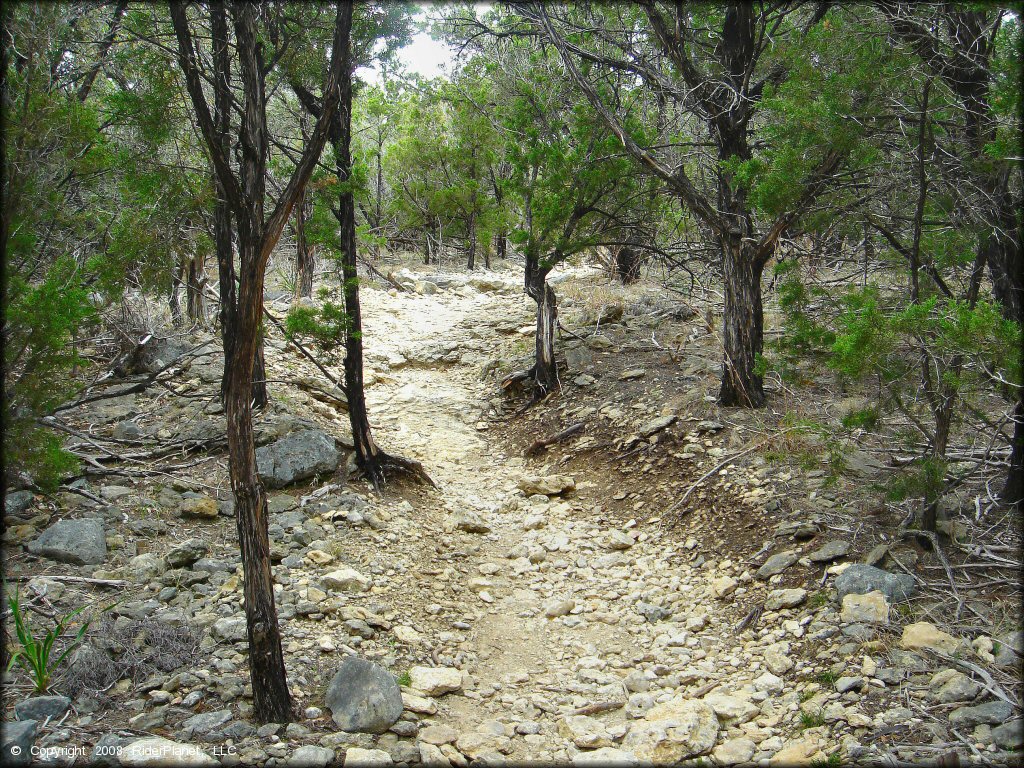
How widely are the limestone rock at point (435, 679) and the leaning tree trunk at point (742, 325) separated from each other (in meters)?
4.42

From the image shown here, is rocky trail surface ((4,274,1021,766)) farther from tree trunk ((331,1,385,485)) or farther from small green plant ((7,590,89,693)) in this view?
tree trunk ((331,1,385,485))

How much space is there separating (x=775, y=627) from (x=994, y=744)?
5.16 feet

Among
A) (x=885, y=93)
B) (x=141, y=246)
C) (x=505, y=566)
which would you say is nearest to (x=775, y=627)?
(x=505, y=566)

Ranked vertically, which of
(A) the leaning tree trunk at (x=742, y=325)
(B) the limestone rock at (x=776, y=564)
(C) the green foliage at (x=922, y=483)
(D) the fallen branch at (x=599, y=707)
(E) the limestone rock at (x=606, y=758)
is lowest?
(D) the fallen branch at (x=599, y=707)

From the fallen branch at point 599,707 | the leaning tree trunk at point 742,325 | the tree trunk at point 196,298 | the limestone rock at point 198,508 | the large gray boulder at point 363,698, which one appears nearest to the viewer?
the large gray boulder at point 363,698

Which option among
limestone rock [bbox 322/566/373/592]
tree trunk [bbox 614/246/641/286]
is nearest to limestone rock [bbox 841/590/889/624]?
limestone rock [bbox 322/566/373/592]

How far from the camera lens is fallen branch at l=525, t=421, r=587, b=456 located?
8.52 m

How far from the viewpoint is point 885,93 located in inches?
215

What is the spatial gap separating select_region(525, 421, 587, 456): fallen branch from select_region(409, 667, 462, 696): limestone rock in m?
4.27

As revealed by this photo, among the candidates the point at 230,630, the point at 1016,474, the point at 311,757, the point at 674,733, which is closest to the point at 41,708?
the point at 230,630

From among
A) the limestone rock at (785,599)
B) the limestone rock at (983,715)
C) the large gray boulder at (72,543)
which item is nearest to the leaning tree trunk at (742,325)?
the limestone rock at (785,599)

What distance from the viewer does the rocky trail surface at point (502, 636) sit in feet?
11.4

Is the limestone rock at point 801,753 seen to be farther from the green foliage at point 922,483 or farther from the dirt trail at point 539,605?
the green foliage at point 922,483

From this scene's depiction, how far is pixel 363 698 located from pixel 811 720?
238 centimetres
